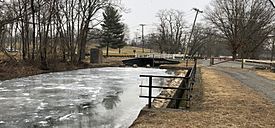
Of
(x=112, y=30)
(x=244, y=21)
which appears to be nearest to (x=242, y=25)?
(x=244, y=21)

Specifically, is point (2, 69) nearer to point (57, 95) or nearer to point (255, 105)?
point (57, 95)

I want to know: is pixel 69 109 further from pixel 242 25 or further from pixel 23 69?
pixel 242 25

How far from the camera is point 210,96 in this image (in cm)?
1145

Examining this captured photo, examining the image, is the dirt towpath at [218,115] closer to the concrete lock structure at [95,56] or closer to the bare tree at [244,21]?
the concrete lock structure at [95,56]

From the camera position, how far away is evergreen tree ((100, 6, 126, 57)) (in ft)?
204

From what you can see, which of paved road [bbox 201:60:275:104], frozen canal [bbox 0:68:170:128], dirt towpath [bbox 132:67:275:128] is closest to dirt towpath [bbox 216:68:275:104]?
paved road [bbox 201:60:275:104]

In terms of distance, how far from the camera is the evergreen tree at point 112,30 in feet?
204

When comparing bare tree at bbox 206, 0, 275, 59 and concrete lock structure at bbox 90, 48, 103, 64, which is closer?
concrete lock structure at bbox 90, 48, 103, 64

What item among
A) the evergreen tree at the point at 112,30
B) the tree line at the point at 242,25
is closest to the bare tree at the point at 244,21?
the tree line at the point at 242,25

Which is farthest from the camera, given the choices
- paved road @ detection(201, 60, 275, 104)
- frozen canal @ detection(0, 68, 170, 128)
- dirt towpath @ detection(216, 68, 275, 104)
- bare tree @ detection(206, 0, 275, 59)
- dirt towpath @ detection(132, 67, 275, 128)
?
bare tree @ detection(206, 0, 275, 59)

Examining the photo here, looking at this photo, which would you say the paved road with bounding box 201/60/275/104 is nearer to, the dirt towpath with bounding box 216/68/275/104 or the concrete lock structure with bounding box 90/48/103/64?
the dirt towpath with bounding box 216/68/275/104

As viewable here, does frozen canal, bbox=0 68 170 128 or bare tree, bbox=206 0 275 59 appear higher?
bare tree, bbox=206 0 275 59

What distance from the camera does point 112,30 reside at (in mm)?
63062

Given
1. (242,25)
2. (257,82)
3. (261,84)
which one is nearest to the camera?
(261,84)
